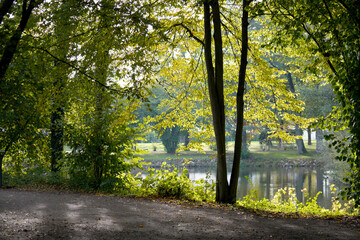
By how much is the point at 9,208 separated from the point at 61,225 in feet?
5.31

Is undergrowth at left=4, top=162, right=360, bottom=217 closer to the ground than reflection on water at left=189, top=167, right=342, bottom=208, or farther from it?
farther from it

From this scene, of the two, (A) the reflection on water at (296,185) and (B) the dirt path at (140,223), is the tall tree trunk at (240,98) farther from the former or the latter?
(A) the reflection on water at (296,185)

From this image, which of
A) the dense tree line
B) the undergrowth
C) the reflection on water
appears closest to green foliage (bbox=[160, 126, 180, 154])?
the reflection on water

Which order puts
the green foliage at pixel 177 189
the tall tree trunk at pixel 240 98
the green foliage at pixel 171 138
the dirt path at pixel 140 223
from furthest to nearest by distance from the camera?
the green foliage at pixel 171 138, the green foliage at pixel 177 189, the tall tree trunk at pixel 240 98, the dirt path at pixel 140 223

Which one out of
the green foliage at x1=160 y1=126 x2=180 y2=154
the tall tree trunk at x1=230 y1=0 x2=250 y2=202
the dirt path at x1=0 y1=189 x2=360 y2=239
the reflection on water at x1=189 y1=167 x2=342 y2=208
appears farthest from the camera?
the green foliage at x1=160 y1=126 x2=180 y2=154

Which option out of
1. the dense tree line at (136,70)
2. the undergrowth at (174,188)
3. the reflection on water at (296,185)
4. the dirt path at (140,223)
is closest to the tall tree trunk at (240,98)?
the dense tree line at (136,70)

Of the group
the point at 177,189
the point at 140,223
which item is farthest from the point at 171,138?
the point at 140,223

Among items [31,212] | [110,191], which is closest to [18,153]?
[110,191]

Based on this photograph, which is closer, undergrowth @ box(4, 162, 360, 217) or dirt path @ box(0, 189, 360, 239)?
dirt path @ box(0, 189, 360, 239)

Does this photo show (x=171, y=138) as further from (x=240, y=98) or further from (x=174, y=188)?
(x=240, y=98)

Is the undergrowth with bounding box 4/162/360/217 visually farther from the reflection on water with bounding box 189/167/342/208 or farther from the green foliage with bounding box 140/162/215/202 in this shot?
the reflection on water with bounding box 189/167/342/208

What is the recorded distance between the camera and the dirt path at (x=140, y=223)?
428 cm

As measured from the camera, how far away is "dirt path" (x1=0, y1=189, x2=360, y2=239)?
428cm

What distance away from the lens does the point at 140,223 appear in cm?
489
